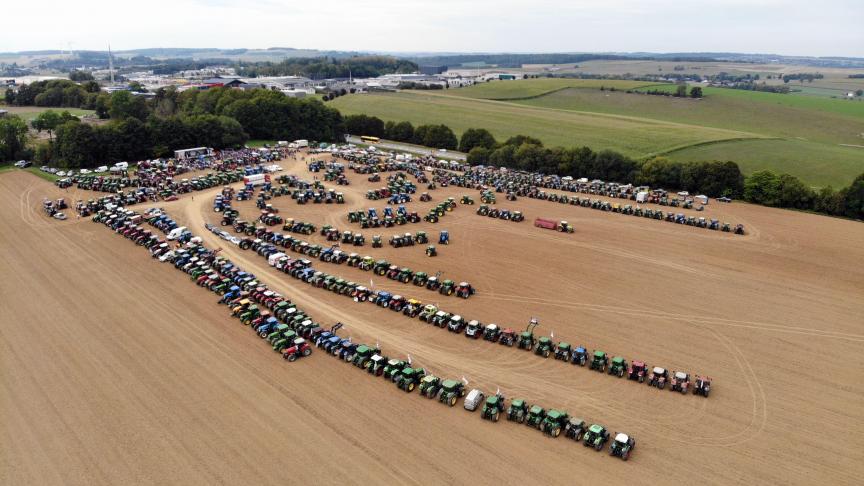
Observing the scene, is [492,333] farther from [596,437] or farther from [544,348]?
[596,437]

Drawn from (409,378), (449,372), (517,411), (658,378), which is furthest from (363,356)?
(658,378)

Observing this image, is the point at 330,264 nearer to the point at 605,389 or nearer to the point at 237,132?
the point at 605,389

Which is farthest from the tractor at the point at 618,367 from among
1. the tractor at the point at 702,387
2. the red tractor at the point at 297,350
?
the red tractor at the point at 297,350

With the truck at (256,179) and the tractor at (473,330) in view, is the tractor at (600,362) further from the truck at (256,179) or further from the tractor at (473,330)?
the truck at (256,179)

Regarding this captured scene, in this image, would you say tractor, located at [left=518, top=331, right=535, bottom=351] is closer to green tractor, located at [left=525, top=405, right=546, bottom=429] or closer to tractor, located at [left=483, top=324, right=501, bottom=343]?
tractor, located at [left=483, top=324, right=501, bottom=343]

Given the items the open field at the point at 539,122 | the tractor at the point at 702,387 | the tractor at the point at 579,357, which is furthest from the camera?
the open field at the point at 539,122
